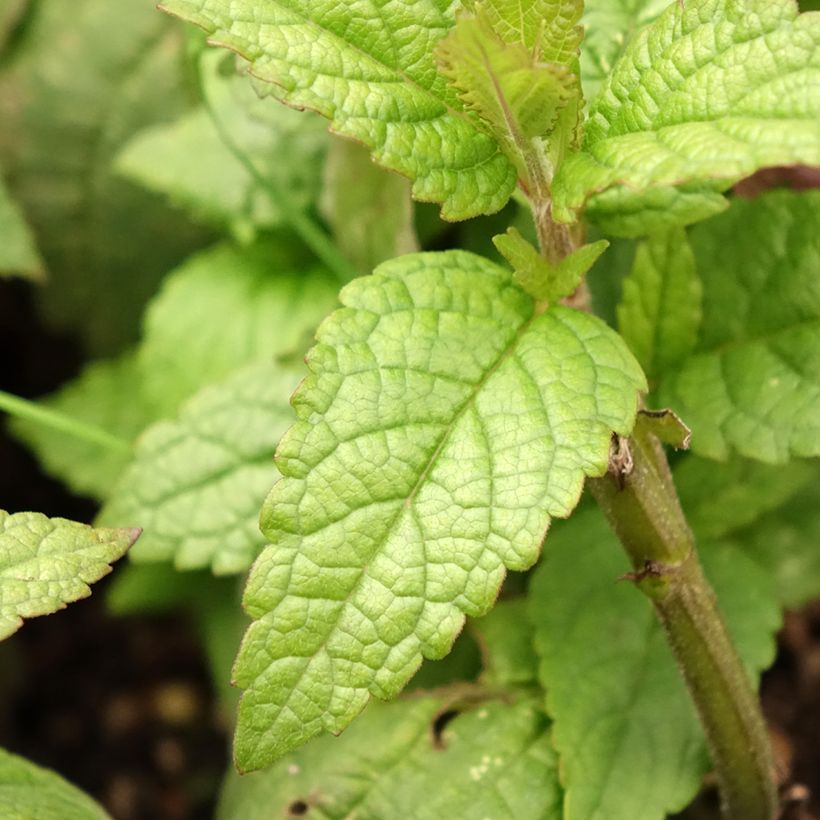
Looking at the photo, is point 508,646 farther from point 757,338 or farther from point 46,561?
point 46,561

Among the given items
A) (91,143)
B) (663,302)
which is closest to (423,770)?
(663,302)

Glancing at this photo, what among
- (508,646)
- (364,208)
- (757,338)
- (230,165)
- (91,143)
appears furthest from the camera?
(91,143)

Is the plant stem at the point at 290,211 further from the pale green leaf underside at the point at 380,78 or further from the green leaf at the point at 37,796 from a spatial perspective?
the green leaf at the point at 37,796

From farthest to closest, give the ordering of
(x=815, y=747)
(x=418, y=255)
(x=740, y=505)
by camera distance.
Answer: (x=815, y=747) → (x=740, y=505) → (x=418, y=255)

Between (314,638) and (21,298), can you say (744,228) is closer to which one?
(314,638)

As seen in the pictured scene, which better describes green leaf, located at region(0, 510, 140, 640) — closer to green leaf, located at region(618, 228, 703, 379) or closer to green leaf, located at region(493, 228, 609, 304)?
green leaf, located at region(493, 228, 609, 304)

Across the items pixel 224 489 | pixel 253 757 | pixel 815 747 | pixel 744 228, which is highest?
pixel 744 228

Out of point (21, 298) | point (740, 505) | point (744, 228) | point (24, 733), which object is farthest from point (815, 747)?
point (21, 298)

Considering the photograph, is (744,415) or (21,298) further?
(21,298)
